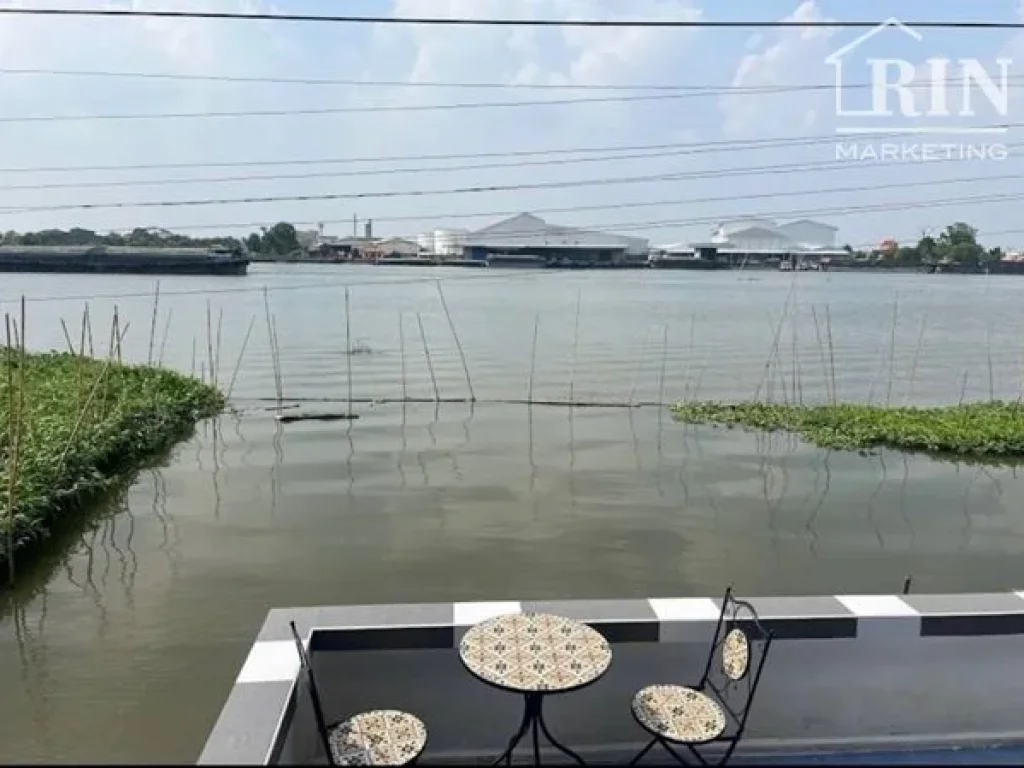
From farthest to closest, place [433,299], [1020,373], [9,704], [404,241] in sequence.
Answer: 1. [404,241]
2. [433,299]
3. [1020,373]
4. [9,704]

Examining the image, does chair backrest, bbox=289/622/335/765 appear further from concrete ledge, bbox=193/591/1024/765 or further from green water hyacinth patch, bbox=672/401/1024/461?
green water hyacinth patch, bbox=672/401/1024/461

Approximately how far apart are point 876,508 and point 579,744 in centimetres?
524

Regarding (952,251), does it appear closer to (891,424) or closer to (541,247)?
(541,247)

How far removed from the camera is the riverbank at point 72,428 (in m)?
5.52

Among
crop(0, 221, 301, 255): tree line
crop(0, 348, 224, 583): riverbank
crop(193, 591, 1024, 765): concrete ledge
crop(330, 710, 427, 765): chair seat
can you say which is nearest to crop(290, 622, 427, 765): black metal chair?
crop(330, 710, 427, 765): chair seat

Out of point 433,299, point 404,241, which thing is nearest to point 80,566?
point 433,299

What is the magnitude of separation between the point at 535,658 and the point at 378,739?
44 cm

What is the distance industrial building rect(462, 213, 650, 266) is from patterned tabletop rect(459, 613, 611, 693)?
153ft

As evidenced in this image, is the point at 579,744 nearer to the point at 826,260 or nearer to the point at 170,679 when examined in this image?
the point at 170,679

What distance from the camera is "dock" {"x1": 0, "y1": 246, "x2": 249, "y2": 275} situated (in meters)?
36.5

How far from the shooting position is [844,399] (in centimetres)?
1414

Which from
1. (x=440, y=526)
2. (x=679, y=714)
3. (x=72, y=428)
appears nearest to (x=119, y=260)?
(x=72, y=428)

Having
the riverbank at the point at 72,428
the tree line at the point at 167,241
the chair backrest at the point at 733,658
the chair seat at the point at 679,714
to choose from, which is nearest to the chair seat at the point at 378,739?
the chair seat at the point at 679,714

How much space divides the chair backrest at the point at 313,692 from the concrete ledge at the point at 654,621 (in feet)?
0.10
